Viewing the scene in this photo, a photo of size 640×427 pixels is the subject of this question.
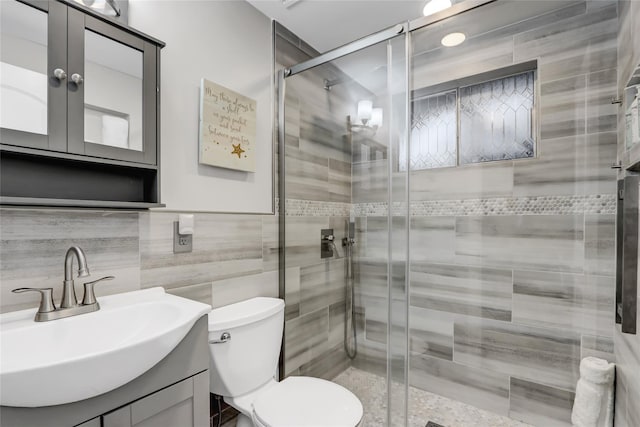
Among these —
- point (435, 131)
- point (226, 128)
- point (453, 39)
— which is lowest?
point (226, 128)

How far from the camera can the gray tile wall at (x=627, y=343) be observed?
118 cm

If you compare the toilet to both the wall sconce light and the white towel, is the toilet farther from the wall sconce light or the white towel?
the wall sconce light

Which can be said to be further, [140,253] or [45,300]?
[140,253]

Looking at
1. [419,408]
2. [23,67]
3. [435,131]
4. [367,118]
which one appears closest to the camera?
[23,67]

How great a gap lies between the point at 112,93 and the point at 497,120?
Answer: 1.99m

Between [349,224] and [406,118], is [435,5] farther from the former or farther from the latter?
[349,224]

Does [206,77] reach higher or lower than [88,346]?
higher

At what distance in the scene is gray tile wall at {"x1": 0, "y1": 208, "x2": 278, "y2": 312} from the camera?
3.45 ft

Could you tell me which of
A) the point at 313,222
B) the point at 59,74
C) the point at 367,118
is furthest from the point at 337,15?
the point at 59,74

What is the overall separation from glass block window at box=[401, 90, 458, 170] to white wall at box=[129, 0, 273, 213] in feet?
3.20

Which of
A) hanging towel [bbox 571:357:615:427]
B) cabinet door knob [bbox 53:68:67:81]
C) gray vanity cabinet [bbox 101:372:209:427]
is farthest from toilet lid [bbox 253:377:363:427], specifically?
cabinet door knob [bbox 53:68:67:81]

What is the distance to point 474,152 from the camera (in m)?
2.00

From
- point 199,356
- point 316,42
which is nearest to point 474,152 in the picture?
point 316,42

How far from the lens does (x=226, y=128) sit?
1.64 metres
